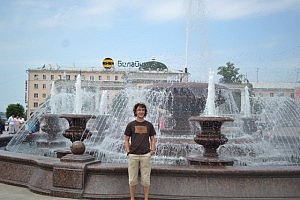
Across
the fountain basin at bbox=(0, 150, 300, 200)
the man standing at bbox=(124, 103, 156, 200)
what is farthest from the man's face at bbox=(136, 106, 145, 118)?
the fountain basin at bbox=(0, 150, 300, 200)

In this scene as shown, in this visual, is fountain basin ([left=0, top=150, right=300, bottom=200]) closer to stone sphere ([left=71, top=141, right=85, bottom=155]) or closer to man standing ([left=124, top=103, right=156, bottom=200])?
stone sphere ([left=71, top=141, right=85, bottom=155])

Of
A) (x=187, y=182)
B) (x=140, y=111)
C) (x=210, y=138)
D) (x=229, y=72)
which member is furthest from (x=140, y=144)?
(x=229, y=72)

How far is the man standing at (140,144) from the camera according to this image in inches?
228

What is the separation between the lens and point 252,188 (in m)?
6.48

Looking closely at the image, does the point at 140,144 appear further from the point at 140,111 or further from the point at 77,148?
the point at 77,148

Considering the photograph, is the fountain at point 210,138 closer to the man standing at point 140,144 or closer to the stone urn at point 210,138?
the stone urn at point 210,138

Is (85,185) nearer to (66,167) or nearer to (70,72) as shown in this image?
(66,167)

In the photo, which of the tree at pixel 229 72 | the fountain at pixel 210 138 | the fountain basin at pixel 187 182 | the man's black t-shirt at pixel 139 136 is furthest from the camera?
the tree at pixel 229 72

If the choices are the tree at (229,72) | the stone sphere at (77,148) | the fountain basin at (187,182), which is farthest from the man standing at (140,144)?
the tree at (229,72)

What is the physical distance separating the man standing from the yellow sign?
94198mm

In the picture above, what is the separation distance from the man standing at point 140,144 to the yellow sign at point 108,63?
94.2 m

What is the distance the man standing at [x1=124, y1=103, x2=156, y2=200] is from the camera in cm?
580

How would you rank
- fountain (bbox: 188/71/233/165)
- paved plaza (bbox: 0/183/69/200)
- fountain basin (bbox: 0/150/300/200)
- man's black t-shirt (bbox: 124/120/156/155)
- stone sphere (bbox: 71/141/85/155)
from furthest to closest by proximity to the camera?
fountain (bbox: 188/71/233/165), stone sphere (bbox: 71/141/85/155), paved plaza (bbox: 0/183/69/200), fountain basin (bbox: 0/150/300/200), man's black t-shirt (bbox: 124/120/156/155)

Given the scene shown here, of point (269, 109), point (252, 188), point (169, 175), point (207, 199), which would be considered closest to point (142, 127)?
point (169, 175)
